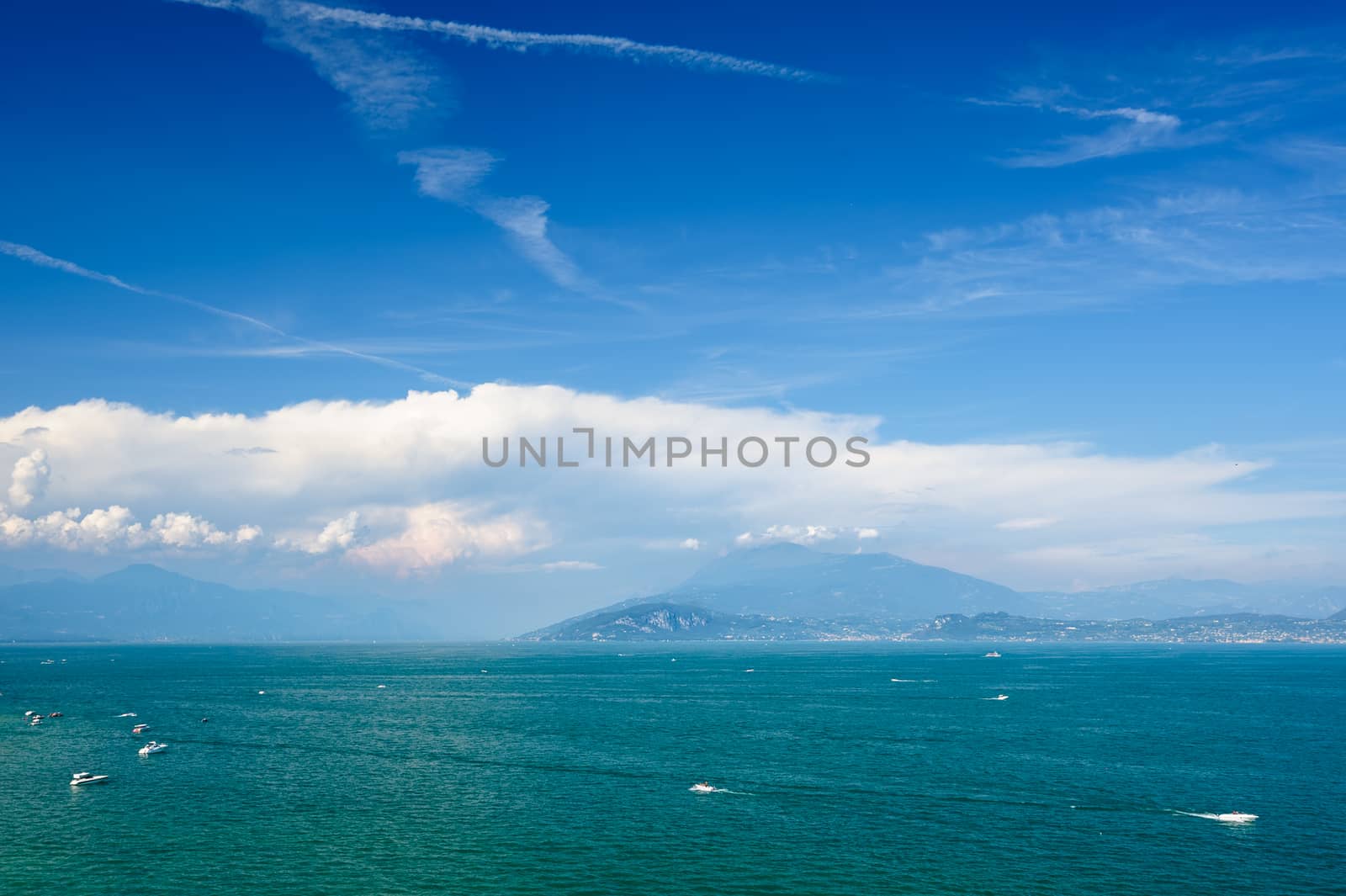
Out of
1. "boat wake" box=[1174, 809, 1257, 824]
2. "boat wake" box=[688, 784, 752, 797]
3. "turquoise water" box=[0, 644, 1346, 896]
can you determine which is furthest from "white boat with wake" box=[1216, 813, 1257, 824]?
"boat wake" box=[688, 784, 752, 797]

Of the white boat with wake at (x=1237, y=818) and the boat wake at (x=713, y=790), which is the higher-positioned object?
the white boat with wake at (x=1237, y=818)

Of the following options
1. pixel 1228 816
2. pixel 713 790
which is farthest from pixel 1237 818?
pixel 713 790

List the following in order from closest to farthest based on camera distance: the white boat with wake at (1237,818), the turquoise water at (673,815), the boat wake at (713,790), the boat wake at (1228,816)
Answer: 1. the turquoise water at (673,815)
2. the white boat with wake at (1237,818)
3. the boat wake at (1228,816)
4. the boat wake at (713,790)

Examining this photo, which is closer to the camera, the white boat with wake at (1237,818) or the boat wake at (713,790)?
the white boat with wake at (1237,818)

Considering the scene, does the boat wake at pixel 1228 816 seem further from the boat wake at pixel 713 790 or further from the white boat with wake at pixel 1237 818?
the boat wake at pixel 713 790

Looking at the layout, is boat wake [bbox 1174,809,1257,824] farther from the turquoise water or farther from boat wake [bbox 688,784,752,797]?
boat wake [bbox 688,784,752,797]

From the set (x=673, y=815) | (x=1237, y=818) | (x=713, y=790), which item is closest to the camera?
(x=1237, y=818)

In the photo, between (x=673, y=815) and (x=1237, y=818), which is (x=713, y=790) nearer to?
(x=673, y=815)

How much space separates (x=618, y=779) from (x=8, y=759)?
106 meters

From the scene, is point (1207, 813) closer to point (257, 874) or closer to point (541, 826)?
point (541, 826)

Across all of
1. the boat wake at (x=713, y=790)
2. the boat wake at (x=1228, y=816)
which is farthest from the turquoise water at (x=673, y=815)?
the boat wake at (x=1228, y=816)

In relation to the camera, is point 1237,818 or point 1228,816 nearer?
point 1237,818

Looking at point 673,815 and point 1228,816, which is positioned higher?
point 1228,816

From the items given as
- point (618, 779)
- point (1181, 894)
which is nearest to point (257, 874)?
point (618, 779)
